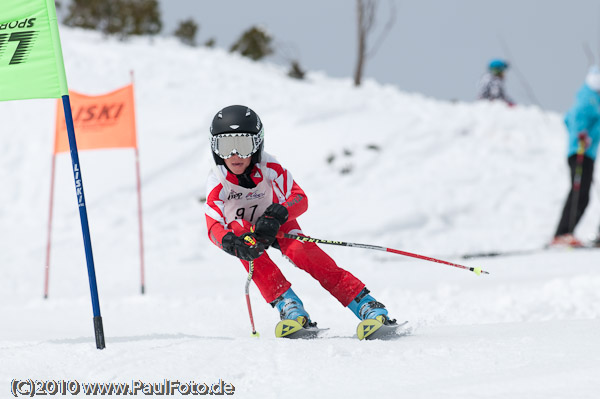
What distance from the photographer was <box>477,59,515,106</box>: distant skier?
14.8m

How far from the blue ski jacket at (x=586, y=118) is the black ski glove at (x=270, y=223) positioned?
6.14 metres

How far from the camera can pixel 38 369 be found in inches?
107

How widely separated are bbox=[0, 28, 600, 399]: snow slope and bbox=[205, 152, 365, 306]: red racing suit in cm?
43

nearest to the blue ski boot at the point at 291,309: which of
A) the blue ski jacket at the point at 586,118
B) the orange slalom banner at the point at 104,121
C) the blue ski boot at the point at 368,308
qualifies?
the blue ski boot at the point at 368,308

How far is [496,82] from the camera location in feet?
48.5

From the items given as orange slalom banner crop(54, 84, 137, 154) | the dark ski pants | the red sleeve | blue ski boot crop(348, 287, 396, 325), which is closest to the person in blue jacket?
the dark ski pants

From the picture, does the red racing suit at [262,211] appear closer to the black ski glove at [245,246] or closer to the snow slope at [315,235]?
the black ski glove at [245,246]

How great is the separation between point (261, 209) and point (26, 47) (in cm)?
161

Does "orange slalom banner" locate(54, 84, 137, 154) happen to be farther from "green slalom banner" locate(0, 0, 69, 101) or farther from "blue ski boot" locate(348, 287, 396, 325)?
"blue ski boot" locate(348, 287, 396, 325)

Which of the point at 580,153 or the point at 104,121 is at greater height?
the point at 104,121

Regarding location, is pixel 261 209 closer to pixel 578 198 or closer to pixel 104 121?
pixel 104 121

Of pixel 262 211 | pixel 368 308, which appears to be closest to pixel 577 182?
pixel 368 308

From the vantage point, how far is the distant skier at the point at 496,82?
48.4ft

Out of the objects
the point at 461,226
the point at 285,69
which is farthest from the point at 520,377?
the point at 285,69
